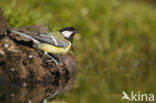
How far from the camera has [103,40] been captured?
1130 centimetres

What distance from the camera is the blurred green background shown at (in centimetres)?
665

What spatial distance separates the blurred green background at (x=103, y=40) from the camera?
21.8ft

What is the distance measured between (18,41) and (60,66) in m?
0.96

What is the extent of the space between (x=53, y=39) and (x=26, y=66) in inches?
26.3

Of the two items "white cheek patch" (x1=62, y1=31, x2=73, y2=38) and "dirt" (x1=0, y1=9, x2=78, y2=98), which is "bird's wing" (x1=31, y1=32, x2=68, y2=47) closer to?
"white cheek patch" (x1=62, y1=31, x2=73, y2=38)

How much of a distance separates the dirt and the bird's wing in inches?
14.8

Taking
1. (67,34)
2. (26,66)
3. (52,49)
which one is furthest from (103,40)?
(26,66)

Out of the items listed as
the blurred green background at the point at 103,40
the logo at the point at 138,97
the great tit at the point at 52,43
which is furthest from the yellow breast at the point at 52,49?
the logo at the point at 138,97

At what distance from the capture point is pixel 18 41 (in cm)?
667

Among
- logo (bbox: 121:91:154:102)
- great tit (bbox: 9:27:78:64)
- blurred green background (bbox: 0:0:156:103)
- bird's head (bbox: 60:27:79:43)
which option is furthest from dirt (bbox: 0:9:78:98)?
logo (bbox: 121:91:154:102)

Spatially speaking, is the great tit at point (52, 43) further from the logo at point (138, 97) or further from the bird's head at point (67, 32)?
the logo at point (138, 97)

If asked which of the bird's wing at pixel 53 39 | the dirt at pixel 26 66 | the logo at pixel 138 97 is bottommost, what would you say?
the logo at pixel 138 97

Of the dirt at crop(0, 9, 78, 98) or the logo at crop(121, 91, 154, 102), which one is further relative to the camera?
the dirt at crop(0, 9, 78, 98)

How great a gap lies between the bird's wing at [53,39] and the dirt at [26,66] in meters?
0.38
